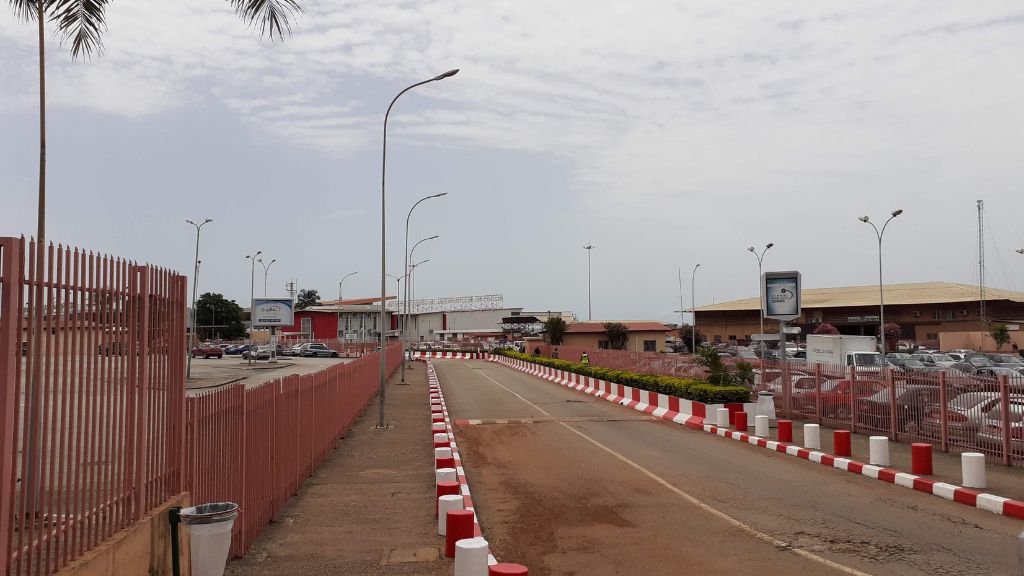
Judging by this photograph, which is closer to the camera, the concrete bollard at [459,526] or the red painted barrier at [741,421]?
the concrete bollard at [459,526]

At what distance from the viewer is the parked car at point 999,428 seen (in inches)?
502

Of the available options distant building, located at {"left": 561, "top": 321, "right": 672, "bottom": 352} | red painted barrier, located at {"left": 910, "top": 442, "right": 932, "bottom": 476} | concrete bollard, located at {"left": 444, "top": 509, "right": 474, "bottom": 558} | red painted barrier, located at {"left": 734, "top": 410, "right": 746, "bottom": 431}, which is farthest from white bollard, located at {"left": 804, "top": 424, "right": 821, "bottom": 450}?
distant building, located at {"left": 561, "top": 321, "right": 672, "bottom": 352}

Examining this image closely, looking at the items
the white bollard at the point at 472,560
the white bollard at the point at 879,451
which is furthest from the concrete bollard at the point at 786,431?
the white bollard at the point at 472,560

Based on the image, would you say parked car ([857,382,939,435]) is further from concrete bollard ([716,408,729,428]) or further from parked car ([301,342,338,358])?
parked car ([301,342,338,358])

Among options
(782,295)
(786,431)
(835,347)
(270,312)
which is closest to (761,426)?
(786,431)

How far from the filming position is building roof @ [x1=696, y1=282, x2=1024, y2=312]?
76.1 metres

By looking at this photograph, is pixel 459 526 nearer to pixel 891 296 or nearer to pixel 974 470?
pixel 974 470

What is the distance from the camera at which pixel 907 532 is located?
8914mm

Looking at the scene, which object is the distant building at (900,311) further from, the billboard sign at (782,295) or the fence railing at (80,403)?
the fence railing at (80,403)

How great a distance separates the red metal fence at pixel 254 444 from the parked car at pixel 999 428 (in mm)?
11554

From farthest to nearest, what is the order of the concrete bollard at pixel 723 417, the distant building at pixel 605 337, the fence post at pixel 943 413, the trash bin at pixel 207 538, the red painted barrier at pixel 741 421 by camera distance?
the distant building at pixel 605 337 → the concrete bollard at pixel 723 417 → the red painted barrier at pixel 741 421 → the fence post at pixel 943 413 → the trash bin at pixel 207 538

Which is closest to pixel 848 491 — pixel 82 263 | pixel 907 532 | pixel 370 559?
pixel 907 532

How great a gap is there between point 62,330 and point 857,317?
8448cm

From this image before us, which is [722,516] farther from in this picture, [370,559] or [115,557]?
[115,557]
